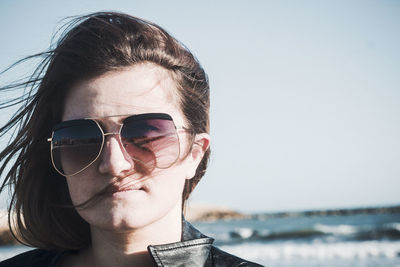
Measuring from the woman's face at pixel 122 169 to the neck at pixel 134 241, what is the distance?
0.29ft

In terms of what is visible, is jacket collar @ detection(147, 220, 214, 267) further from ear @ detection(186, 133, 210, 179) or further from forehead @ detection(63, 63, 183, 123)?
forehead @ detection(63, 63, 183, 123)

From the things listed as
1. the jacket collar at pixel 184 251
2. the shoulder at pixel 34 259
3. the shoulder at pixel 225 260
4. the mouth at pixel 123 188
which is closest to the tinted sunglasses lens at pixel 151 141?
the mouth at pixel 123 188

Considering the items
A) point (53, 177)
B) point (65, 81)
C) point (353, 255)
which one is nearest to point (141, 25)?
point (65, 81)

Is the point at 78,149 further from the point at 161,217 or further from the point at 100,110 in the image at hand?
the point at 161,217

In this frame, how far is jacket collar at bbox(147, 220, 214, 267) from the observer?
1.84 metres

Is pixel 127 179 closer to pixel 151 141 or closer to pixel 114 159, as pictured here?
pixel 114 159

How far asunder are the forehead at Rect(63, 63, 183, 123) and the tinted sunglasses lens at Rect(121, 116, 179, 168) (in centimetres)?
7

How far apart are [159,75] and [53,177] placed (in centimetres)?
102

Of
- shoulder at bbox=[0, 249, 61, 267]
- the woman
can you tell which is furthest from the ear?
shoulder at bbox=[0, 249, 61, 267]

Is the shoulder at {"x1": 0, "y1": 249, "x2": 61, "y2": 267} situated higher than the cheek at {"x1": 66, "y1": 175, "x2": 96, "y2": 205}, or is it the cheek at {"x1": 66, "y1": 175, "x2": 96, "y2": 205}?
→ the cheek at {"x1": 66, "y1": 175, "x2": 96, "y2": 205}

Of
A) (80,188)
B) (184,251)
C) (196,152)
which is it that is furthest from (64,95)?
(184,251)

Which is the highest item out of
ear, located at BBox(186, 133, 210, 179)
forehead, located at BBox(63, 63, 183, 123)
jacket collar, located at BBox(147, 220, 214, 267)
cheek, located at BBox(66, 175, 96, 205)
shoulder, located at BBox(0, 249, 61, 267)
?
forehead, located at BBox(63, 63, 183, 123)

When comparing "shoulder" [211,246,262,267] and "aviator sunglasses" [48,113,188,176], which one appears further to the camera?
"shoulder" [211,246,262,267]

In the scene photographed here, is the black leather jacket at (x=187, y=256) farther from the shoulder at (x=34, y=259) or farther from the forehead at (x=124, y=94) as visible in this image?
the forehead at (x=124, y=94)
